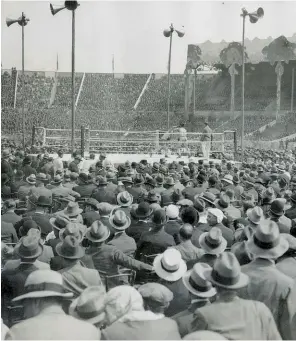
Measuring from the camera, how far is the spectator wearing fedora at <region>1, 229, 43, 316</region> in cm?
444

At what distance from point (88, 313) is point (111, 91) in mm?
49810

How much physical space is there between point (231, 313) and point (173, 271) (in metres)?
0.98

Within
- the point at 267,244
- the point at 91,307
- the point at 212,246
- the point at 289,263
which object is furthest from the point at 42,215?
the point at 91,307

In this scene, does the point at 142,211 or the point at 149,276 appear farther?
the point at 142,211

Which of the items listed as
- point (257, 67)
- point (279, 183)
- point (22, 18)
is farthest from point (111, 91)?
point (279, 183)

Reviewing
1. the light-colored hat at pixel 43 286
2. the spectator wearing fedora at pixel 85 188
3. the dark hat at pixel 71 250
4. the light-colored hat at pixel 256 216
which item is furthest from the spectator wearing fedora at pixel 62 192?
the light-colored hat at pixel 43 286

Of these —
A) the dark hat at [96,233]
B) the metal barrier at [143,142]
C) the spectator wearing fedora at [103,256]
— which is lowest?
the spectator wearing fedora at [103,256]

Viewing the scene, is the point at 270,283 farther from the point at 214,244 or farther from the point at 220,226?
the point at 220,226

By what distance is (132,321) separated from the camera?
3.29 metres

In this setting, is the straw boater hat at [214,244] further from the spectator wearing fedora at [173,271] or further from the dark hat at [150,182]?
the dark hat at [150,182]

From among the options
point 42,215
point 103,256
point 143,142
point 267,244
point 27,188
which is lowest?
point 103,256

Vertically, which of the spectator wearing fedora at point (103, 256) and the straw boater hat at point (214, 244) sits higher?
the straw boater hat at point (214, 244)

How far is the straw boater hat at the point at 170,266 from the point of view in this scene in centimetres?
429

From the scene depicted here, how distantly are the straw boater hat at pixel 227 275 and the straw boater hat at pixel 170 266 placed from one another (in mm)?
699
